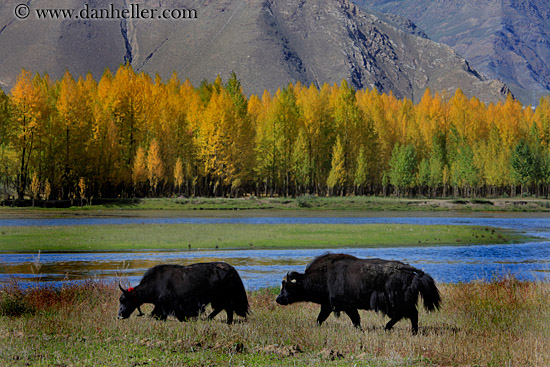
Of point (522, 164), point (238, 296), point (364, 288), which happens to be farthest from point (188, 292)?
point (522, 164)

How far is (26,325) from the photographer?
39.6 ft

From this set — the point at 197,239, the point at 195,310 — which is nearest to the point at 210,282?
the point at 195,310

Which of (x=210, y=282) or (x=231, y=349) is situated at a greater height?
(x=210, y=282)

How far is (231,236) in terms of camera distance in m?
35.8

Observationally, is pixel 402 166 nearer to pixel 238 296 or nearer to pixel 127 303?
pixel 238 296

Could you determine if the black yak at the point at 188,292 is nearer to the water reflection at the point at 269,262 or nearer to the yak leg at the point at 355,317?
the yak leg at the point at 355,317

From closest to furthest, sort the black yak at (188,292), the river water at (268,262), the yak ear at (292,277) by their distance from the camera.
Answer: the yak ear at (292,277), the black yak at (188,292), the river water at (268,262)

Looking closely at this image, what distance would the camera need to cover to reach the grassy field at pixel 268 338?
9812mm

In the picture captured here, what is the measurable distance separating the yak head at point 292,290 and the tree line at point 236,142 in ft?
163

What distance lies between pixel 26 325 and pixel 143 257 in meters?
15.8

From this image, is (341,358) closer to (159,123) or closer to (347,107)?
(159,123)

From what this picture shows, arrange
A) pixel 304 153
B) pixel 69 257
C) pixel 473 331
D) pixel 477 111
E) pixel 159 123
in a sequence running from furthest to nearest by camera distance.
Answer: pixel 477 111 → pixel 304 153 → pixel 159 123 → pixel 69 257 → pixel 473 331

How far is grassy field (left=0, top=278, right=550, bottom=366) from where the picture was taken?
32.2 feet

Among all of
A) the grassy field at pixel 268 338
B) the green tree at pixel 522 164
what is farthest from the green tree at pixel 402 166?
the grassy field at pixel 268 338
